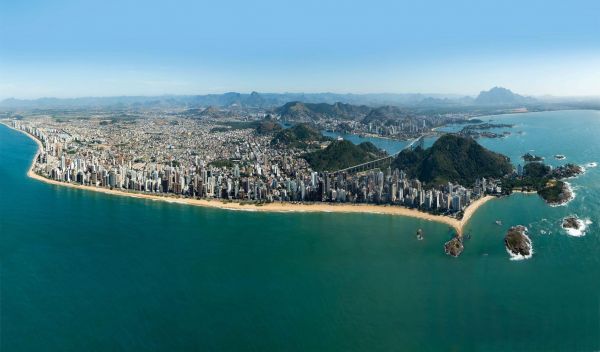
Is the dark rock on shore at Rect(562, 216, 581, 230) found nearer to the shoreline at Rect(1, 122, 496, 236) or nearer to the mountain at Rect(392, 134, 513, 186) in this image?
the shoreline at Rect(1, 122, 496, 236)

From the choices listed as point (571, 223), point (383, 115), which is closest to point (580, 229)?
point (571, 223)

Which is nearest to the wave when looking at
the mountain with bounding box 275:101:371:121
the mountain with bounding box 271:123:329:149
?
the mountain with bounding box 271:123:329:149

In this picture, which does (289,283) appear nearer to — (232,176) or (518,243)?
(518,243)

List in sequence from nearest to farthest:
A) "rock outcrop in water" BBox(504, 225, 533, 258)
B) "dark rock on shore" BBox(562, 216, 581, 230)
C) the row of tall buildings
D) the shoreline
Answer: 1. "rock outcrop in water" BBox(504, 225, 533, 258)
2. "dark rock on shore" BBox(562, 216, 581, 230)
3. the shoreline
4. the row of tall buildings

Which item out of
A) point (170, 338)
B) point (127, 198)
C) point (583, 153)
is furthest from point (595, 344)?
point (583, 153)

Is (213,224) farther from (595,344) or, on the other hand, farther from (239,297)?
(595,344)

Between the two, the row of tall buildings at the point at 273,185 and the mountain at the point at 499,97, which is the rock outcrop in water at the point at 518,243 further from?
the mountain at the point at 499,97

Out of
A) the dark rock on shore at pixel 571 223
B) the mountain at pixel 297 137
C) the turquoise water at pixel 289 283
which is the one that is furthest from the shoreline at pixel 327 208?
A: the mountain at pixel 297 137
